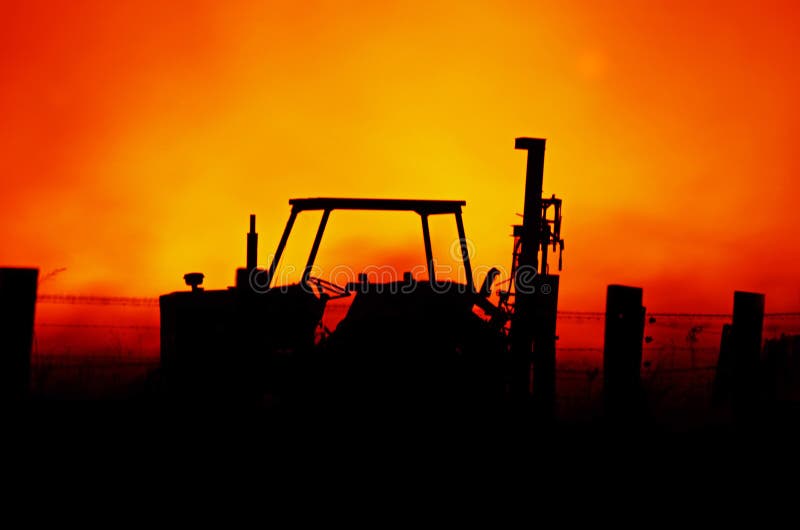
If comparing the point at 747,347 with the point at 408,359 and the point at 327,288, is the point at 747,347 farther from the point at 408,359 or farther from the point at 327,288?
the point at 327,288

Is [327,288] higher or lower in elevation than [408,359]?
higher

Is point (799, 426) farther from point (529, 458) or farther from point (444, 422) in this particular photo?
point (444, 422)

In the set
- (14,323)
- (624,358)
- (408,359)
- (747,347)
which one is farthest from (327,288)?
(747,347)

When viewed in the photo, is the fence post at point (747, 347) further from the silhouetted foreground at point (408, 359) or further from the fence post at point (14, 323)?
the fence post at point (14, 323)

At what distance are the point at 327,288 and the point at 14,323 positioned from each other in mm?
3643

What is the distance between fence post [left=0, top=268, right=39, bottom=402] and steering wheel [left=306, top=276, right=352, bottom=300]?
340 centimetres

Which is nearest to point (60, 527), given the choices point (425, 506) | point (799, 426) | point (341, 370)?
point (425, 506)

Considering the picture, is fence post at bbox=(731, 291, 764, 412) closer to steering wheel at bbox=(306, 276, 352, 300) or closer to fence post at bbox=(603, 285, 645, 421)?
fence post at bbox=(603, 285, 645, 421)

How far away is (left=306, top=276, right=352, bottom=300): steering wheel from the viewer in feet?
30.8

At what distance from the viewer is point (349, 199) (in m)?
9.26

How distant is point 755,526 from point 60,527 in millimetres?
5101

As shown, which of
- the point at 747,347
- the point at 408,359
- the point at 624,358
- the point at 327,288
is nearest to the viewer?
the point at 624,358

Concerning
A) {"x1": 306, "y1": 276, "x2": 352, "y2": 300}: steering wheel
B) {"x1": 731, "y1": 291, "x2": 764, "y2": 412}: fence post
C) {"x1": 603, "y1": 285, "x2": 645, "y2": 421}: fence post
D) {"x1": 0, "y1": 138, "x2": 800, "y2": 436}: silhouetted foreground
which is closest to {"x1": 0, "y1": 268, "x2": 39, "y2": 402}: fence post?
{"x1": 0, "y1": 138, "x2": 800, "y2": 436}: silhouetted foreground

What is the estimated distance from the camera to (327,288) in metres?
9.42
